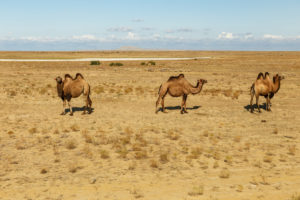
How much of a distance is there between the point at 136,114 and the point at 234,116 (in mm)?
5160

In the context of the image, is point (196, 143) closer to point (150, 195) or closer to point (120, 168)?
point (120, 168)

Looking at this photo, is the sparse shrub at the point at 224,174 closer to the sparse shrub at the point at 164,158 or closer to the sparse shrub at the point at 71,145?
the sparse shrub at the point at 164,158

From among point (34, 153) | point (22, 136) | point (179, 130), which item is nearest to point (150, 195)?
point (34, 153)

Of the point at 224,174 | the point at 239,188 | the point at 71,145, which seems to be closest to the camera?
the point at 239,188

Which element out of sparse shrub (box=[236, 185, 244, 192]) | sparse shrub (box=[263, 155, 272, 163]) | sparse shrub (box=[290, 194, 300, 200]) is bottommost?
sparse shrub (box=[236, 185, 244, 192])

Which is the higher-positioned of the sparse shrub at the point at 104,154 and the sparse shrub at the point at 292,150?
the sparse shrub at the point at 292,150

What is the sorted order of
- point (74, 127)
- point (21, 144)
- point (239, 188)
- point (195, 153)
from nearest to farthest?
point (239, 188) → point (195, 153) → point (21, 144) → point (74, 127)

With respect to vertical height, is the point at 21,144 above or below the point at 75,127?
below

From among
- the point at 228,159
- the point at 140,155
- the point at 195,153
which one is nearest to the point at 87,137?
the point at 140,155

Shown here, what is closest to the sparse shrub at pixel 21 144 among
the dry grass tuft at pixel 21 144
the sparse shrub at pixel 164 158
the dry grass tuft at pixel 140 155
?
the dry grass tuft at pixel 21 144

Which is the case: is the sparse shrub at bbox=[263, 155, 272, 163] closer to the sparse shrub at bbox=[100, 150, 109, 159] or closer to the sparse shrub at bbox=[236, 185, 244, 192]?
the sparse shrub at bbox=[236, 185, 244, 192]

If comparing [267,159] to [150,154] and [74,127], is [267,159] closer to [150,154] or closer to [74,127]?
[150,154]

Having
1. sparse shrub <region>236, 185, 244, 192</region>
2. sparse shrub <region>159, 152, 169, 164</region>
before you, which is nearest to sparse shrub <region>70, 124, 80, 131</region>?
sparse shrub <region>159, 152, 169, 164</region>

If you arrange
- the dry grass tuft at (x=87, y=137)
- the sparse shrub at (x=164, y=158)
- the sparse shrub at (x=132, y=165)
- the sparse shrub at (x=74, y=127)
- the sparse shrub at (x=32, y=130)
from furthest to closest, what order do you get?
1. the sparse shrub at (x=74, y=127)
2. the sparse shrub at (x=32, y=130)
3. the dry grass tuft at (x=87, y=137)
4. the sparse shrub at (x=164, y=158)
5. the sparse shrub at (x=132, y=165)
